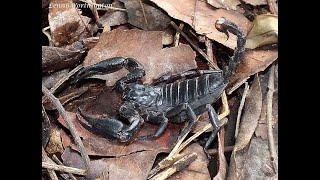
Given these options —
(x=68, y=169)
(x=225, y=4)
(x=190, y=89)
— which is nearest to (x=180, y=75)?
Result: (x=190, y=89)

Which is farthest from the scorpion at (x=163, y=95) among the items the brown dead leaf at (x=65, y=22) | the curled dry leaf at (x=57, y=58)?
the brown dead leaf at (x=65, y=22)

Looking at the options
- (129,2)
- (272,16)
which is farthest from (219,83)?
(129,2)

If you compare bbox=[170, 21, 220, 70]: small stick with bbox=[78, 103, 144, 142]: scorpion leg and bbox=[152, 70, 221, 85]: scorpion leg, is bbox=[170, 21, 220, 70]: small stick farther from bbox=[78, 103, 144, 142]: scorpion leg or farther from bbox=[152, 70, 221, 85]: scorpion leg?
bbox=[78, 103, 144, 142]: scorpion leg

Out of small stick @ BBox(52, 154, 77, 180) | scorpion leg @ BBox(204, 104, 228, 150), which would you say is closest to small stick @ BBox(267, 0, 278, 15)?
scorpion leg @ BBox(204, 104, 228, 150)

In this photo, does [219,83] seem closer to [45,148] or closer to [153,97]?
[153,97]

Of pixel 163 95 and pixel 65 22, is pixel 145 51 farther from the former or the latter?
pixel 65 22

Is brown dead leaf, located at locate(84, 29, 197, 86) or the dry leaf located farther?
brown dead leaf, located at locate(84, 29, 197, 86)
